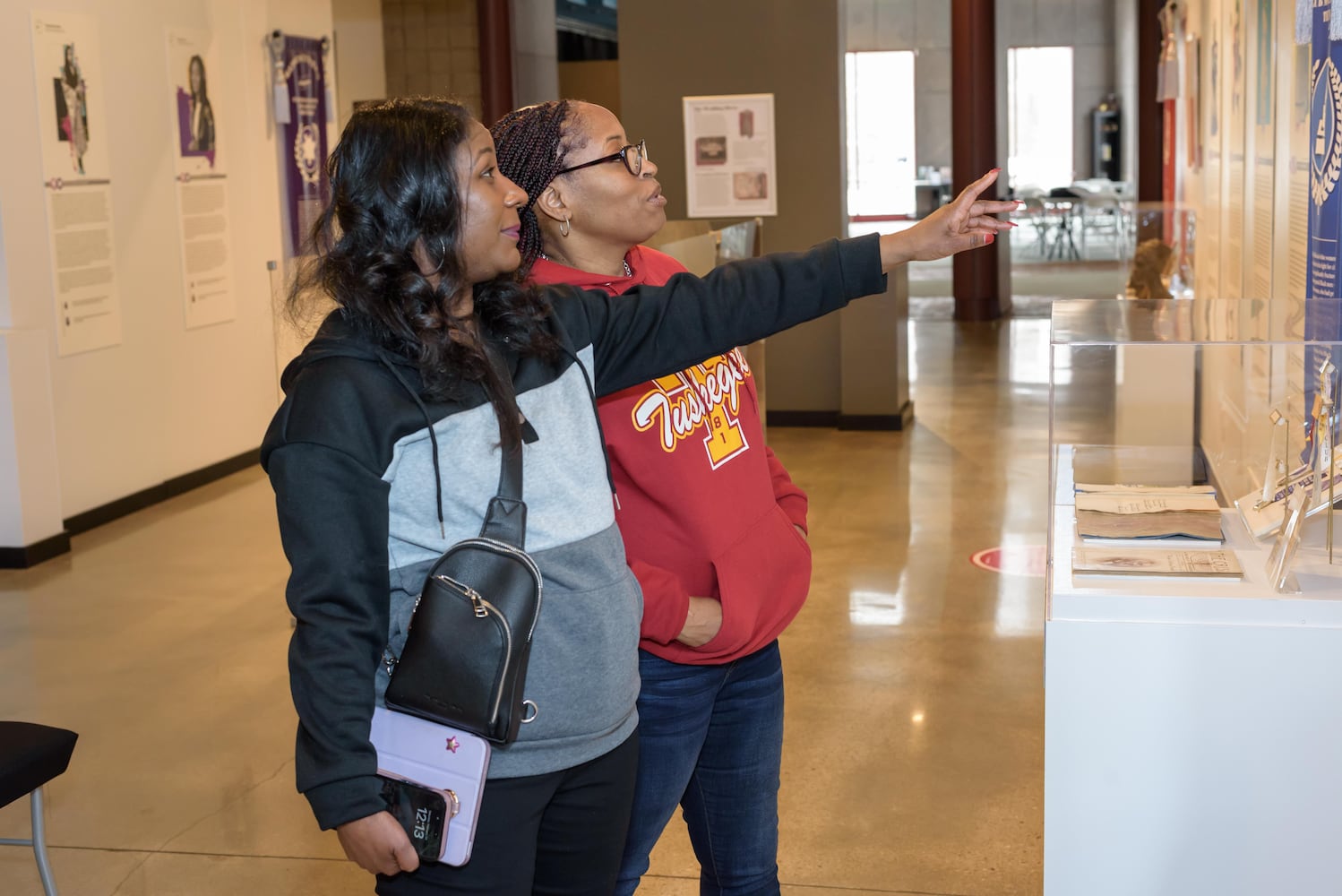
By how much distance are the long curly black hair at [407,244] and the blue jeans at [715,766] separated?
586 mm

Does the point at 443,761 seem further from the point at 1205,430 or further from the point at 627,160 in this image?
the point at 1205,430

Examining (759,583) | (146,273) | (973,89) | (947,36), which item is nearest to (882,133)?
(947,36)

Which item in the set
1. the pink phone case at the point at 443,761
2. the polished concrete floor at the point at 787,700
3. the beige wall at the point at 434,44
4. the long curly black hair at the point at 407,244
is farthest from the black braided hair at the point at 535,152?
the beige wall at the point at 434,44

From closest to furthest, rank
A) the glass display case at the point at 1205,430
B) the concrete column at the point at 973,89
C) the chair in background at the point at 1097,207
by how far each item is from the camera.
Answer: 1. the glass display case at the point at 1205,430
2. the concrete column at the point at 973,89
3. the chair in background at the point at 1097,207

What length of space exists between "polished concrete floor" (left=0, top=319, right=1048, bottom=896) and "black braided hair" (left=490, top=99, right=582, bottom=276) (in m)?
1.65

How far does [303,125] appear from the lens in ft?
27.9

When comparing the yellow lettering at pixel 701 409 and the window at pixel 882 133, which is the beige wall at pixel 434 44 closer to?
the window at pixel 882 133

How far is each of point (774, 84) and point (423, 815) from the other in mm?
7136

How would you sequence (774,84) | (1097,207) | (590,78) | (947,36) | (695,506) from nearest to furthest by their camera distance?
(695,506), (774,84), (590,78), (1097,207), (947,36)

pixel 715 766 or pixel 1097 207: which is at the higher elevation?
pixel 1097 207

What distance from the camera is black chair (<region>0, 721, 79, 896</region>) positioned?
247 cm

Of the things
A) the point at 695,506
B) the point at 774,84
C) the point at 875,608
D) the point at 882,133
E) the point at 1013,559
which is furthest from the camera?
the point at 882,133

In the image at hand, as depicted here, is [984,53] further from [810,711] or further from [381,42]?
[810,711]

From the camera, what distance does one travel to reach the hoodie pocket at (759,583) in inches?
74.7
